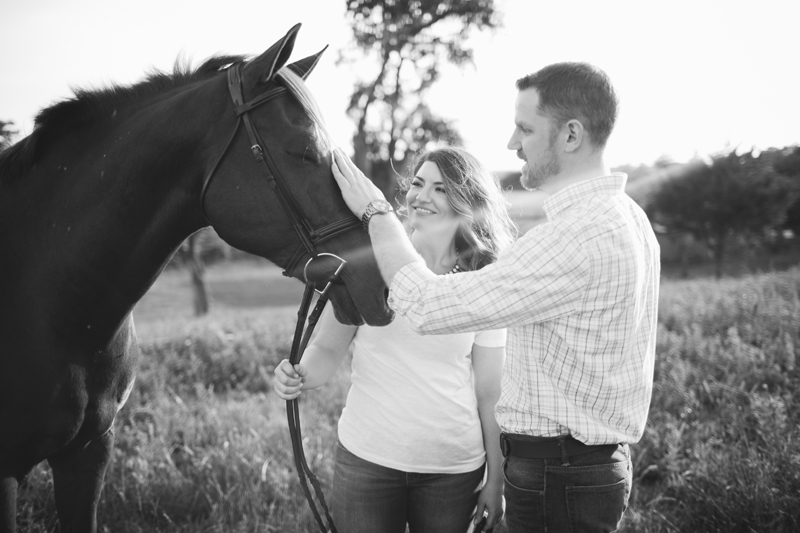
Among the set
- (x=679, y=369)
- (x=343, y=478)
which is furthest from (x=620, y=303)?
(x=679, y=369)

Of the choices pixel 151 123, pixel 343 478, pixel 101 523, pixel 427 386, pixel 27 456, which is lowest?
pixel 101 523

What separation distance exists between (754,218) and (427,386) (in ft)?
105

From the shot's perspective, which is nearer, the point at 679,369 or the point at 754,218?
the point at 679,369

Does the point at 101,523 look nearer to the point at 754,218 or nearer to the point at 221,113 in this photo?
the point at 221,113

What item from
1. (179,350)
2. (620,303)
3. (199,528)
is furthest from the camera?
(179,350)

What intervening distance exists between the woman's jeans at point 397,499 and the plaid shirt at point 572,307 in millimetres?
547

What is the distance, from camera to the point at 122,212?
197 cm

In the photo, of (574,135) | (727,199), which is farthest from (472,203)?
(727,199)

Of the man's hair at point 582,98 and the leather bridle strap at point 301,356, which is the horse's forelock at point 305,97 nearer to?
the leather bridle strap at point 301,356

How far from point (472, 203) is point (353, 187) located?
0.84 metres

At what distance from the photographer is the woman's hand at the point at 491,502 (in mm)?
→ 2234

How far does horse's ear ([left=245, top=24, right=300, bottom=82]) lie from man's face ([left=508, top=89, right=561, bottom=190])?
0.83 meters

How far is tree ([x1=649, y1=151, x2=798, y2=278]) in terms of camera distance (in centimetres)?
2756

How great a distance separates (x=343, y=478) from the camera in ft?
7.38
